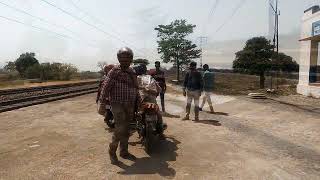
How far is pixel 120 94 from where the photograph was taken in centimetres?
700

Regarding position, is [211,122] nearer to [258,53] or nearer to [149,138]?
[149,138]

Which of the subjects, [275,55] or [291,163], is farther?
[275,55]

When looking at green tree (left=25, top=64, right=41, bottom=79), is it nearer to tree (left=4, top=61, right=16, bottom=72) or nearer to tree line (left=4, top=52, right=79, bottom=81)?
tree line (left=4, top=52, right=79, bottom=81)

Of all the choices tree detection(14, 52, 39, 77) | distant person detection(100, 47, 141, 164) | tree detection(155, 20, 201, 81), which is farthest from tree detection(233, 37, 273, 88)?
tree detection(14, 52, 39, 77)

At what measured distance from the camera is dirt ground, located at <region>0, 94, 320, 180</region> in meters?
6.32

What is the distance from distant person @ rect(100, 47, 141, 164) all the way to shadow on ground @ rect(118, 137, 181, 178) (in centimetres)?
45

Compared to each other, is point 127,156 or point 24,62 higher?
point 24,62

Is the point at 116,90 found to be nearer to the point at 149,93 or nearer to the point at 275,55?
the point at 149,93

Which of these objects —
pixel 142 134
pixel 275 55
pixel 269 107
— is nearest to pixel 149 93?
pixel 142 134

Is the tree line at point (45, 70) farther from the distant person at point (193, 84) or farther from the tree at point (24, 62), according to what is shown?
the distant person at point (193, 84)

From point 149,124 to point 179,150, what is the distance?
87 cm

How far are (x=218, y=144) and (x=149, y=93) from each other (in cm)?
192

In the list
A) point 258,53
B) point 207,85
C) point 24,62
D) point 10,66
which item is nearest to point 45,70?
point 24,62

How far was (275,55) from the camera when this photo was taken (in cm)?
3759
